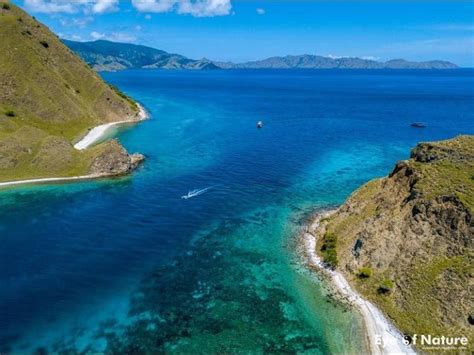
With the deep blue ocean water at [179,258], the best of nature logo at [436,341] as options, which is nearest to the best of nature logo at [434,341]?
the best of nature logo at [436,341]

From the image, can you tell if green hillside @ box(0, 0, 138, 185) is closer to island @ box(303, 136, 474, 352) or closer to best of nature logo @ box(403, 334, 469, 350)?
island @ box(303, 136, 474, 352)

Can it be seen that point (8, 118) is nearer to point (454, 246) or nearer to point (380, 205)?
point (380, 205)

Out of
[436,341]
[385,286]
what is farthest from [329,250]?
[436,341]

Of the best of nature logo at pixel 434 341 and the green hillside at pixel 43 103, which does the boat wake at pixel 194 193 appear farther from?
the best of nature logo at pixel 434 341

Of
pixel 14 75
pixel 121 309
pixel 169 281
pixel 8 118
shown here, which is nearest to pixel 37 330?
pixel 121 309

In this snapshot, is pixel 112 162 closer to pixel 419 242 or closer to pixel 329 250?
pixel 329 250
